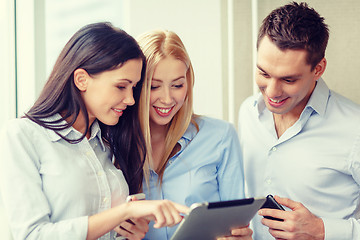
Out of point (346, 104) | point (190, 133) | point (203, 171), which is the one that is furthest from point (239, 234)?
point (346, 104)

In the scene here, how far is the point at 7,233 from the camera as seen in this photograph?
1930 millimetres

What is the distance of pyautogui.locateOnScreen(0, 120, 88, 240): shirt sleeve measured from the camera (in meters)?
1.34

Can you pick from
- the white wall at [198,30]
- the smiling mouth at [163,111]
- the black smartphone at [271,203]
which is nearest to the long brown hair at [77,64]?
the smiling mouth at [163,111]

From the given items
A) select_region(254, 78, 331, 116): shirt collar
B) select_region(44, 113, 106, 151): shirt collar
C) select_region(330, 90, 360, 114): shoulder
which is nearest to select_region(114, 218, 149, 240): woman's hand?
select_region(44, 113, 106, 151): shirt collar

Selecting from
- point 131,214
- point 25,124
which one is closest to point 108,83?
point 25,124

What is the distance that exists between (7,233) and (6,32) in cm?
103

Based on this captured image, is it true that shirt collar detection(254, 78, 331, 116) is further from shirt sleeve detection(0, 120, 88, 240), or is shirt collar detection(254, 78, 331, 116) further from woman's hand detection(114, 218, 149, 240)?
shirt sleeve detection(0, 120, 88, 240)

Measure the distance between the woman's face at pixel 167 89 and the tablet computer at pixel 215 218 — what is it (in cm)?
55

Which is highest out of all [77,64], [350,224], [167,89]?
[77,64]

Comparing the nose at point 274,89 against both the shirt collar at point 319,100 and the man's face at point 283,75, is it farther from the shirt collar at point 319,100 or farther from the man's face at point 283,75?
the shirt collar at point 319,100

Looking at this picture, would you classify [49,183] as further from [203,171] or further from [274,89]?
[274,89]

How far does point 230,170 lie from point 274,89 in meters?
0.39

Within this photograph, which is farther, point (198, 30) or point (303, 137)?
point (198, 30)

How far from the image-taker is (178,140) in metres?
1.89
